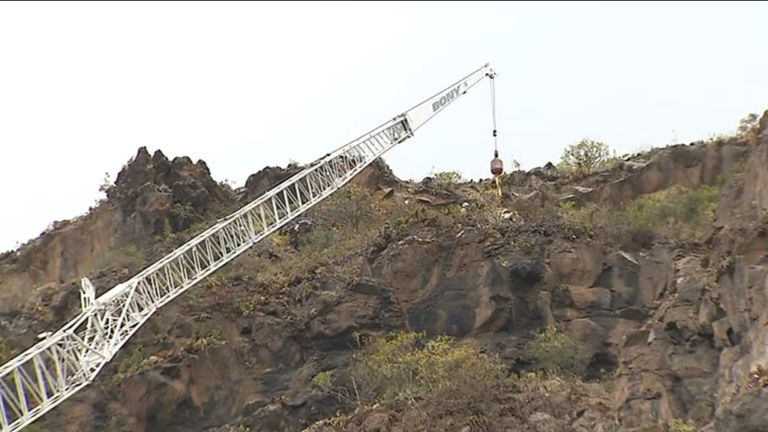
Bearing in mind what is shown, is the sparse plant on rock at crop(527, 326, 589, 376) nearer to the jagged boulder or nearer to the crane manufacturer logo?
the crane manufacturer logo

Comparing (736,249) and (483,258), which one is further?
(483,258)

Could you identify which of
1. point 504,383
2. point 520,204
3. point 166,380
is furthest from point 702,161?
point 166,380

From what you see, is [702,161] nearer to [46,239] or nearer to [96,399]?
[96,399]

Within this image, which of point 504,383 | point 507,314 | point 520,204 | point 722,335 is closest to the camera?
point 722,335

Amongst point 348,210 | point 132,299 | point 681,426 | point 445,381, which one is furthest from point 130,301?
point 681,426

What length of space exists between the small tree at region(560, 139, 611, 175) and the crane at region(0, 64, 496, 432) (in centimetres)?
1341

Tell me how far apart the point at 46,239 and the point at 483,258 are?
2394cm

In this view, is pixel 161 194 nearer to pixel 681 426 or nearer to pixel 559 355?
pixel 559 355

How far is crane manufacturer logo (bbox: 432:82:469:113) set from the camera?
132ft

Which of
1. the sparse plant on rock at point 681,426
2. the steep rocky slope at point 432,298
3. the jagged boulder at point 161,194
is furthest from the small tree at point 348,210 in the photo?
the sparse plant on rock at point 681,426

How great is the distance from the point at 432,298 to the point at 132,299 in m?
10.5

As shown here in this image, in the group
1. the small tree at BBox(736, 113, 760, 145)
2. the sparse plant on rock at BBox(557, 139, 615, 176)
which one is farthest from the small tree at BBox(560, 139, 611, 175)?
the small tree at BBox(736, 113, 760, 145)

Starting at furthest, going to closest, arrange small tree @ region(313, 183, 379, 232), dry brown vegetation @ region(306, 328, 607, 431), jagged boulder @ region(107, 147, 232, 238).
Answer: small tree @ region(313, 183, 379, 232), jagged boulder @ region(107, 147, 232, 238), dry brown vegetation @ region(306, 328, 607, 431)

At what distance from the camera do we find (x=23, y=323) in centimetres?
3391
